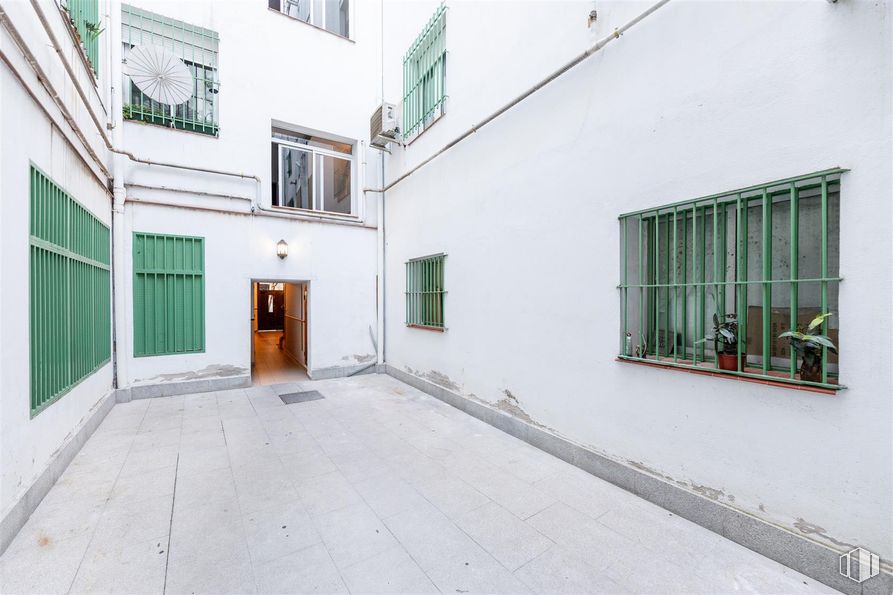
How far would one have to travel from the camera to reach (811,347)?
209cm

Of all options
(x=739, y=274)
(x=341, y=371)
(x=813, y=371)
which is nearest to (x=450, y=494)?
(x=813, y=371)

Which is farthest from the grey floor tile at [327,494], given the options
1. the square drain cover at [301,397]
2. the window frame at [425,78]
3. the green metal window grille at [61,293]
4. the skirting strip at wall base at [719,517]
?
the window frame at [425,78]

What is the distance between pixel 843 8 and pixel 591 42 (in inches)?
65.6

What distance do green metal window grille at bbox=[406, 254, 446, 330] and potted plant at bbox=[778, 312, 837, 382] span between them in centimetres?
388

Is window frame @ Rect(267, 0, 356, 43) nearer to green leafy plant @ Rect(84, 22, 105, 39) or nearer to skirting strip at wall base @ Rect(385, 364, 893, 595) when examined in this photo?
green leafy plant @ Rect(84, 22, 105, 39)

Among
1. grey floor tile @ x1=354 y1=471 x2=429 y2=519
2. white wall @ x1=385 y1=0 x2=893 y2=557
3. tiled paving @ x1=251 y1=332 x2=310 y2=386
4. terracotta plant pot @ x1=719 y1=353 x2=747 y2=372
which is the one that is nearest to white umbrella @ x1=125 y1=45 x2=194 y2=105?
white wall @ x1=385 y1=0 x2=893 y2=557

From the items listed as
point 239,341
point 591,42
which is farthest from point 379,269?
point 591,42

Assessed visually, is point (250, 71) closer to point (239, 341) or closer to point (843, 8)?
point (239, 341)

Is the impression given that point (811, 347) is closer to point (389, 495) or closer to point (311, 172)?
point (389, 495)

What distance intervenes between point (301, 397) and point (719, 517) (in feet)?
16.7

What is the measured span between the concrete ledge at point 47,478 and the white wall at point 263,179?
1473 mm

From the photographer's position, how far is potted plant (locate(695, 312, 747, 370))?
2.43m

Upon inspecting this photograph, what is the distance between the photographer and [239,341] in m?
6.15

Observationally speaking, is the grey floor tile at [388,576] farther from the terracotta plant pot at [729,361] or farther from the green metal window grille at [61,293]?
the green metal window grille at [61,293]
